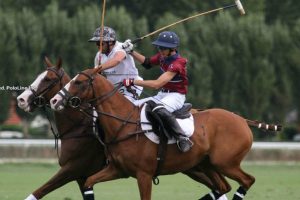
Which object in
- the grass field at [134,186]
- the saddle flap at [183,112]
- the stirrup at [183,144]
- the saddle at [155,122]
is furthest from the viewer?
the grass field at [134,186]

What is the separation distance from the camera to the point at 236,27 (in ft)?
112

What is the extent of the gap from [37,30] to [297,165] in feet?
36.2

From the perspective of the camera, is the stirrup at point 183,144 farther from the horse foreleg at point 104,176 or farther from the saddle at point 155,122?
the horse foreleg at point 104,176

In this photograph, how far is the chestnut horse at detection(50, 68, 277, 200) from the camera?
1061 cm

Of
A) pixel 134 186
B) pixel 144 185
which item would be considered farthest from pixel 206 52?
pixel 144 185

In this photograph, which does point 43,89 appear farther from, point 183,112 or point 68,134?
point 183,112

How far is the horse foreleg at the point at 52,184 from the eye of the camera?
1116 cm

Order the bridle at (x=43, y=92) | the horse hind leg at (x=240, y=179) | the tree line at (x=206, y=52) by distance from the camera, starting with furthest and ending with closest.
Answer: the tree line at (x=206, y=52)
the horse hind leg at (x=240, y=179)
the bridle at (x=43, y=92)

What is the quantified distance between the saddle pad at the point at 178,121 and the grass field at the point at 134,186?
3427 millimetres

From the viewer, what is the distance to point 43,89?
11328 mm

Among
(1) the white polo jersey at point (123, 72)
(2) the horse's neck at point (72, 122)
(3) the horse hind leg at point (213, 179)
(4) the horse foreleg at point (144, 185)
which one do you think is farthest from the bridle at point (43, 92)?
(3) the horse hind leg at point (213, 179)

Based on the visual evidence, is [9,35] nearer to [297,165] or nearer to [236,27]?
[236,27]

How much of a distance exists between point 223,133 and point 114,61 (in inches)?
65.0

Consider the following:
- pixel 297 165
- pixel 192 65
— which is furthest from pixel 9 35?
pixel 297 165
